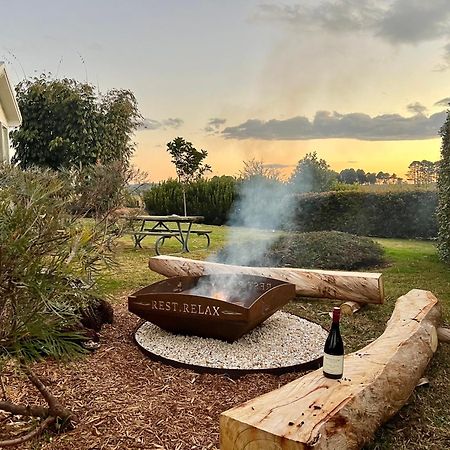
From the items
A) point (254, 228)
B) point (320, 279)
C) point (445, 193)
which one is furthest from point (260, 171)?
point (320, 279)

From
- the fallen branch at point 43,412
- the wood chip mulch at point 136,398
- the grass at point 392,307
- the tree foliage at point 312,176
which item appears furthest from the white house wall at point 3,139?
the fallen branch at point 43,412

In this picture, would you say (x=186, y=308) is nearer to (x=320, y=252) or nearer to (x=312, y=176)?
(x=320, y=252)

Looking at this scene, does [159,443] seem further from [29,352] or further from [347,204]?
[347,204]

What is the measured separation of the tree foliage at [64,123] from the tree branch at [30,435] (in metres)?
12.0

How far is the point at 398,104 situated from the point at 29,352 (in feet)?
Result: 21.6

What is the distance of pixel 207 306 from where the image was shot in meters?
3.38

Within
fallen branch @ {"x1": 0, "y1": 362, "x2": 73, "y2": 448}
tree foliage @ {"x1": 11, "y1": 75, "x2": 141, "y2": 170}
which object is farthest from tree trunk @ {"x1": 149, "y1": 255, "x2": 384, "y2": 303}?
tree foliage @ {"x1": 11, "y1": 75, "x2": 141, "y2": 170}

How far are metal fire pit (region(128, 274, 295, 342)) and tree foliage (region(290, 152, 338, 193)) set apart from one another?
7.17 metres

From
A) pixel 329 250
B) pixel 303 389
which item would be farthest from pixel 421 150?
pixel 303 389

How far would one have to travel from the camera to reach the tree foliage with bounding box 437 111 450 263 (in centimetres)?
721

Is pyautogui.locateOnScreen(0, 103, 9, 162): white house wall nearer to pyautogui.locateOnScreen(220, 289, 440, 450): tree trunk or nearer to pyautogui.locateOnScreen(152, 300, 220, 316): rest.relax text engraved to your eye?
pyautogui.locateOnScreen(152, 300, 220, 316): rest.relax text engraved

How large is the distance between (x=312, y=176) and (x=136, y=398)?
9.80 m

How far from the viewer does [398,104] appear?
6.89 meters

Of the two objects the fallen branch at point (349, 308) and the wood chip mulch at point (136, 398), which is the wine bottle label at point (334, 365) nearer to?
the wood chip mulch at point (136, 398)
